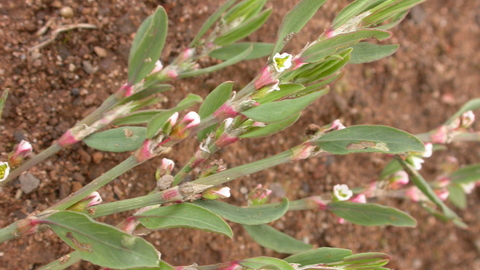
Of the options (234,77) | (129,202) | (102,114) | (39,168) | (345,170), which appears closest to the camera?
(129,202)

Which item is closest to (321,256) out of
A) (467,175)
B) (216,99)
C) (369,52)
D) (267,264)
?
(267,264)

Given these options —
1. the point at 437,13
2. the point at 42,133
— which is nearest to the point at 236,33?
the point at 42,133

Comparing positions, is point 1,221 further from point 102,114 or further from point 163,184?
point 163,184

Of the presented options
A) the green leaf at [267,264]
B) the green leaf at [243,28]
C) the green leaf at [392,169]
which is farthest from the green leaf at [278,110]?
the green leaf at [392,169]

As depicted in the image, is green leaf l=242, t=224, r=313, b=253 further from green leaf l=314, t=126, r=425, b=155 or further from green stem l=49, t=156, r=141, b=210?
green stem l=49, t=156, r=141, b=210

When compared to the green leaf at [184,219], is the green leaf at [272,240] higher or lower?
lower

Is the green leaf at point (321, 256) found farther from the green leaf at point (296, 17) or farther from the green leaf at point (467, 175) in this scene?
the green leaf at point (467, 175)

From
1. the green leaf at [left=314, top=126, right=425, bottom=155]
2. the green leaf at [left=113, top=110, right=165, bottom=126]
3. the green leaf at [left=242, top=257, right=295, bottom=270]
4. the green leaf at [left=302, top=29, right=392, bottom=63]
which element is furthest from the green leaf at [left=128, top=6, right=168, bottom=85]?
the green leaf at [left=242, top=257, right=295, bottom=270]
